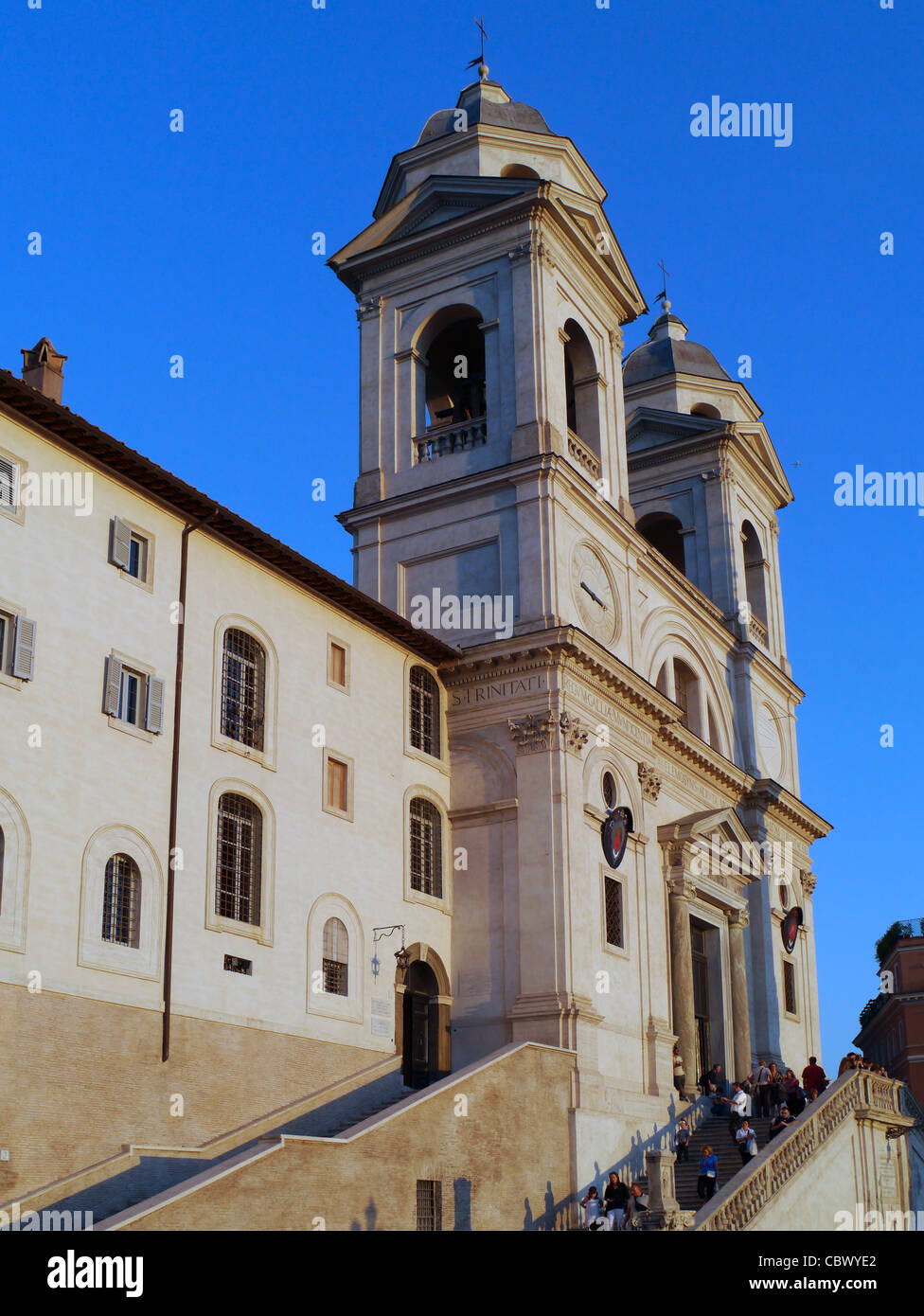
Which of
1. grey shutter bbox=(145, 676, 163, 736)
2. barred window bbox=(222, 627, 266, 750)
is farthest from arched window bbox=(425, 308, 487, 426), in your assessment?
grey shutter bbox=(145, 676, 163, 736)

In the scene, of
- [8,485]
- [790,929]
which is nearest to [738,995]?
[790,929]

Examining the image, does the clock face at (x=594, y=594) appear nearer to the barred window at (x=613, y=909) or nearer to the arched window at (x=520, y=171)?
the barred window at (x=613, y=909)

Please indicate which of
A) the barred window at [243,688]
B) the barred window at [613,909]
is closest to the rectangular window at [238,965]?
the barred window at [243,688]

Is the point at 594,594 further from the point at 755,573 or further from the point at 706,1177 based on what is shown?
the point at 755,573

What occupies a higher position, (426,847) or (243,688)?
(243,688)

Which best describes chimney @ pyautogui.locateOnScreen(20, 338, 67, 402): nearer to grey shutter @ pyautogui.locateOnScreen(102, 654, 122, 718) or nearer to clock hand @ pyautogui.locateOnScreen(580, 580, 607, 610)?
grey shutter @ pyautogui.locateOnScreen(102, 654, 122, 718)

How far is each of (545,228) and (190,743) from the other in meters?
17.5

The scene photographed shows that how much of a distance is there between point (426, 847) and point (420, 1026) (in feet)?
12.0

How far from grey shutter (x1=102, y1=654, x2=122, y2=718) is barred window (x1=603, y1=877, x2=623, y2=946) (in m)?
13.1

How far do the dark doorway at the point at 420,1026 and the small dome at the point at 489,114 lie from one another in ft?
69.8

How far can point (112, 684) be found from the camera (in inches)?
932

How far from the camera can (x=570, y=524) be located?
116 feet
